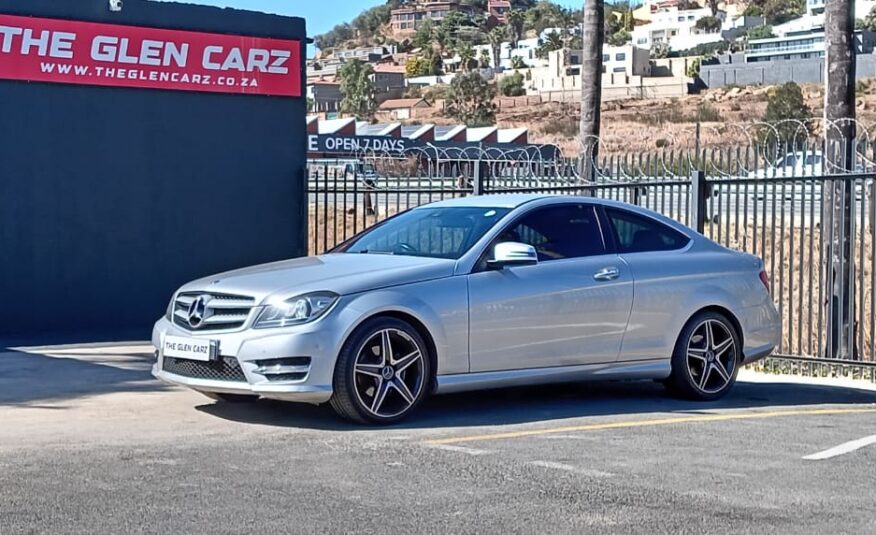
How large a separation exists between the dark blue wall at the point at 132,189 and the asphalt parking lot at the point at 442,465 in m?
4.03

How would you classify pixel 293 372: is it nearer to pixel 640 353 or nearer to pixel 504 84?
pixel 640 353

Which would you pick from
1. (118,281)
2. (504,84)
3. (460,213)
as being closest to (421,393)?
(460,213)

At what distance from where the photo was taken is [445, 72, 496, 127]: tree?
95.5 m

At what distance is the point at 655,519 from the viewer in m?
6.19

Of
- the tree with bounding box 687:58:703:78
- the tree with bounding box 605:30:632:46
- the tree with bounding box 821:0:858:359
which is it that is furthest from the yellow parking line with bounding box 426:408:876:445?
the tree with bounding box 605:30:632:46

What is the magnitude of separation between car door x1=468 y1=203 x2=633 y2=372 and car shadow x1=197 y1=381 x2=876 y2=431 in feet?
1.30

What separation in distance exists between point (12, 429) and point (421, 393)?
2766 millimetres

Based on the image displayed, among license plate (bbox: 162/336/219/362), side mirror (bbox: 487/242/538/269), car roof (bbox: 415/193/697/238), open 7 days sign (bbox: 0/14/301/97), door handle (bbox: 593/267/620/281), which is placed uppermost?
open 7 days sign (bbox: 0/14/301/97)

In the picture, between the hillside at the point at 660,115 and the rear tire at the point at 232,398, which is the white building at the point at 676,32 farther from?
the rear tire at the point at 232,398

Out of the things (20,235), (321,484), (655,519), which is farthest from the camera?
(20,235)

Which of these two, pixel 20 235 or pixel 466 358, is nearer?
pixel 466 358

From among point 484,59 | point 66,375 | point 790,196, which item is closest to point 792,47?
point 484,59

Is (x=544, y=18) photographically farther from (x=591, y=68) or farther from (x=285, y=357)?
(x=285, y=357)

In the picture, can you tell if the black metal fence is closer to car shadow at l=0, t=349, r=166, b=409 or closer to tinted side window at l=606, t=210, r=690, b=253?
tinted side window at l=606, t=210, r=690, b=253
